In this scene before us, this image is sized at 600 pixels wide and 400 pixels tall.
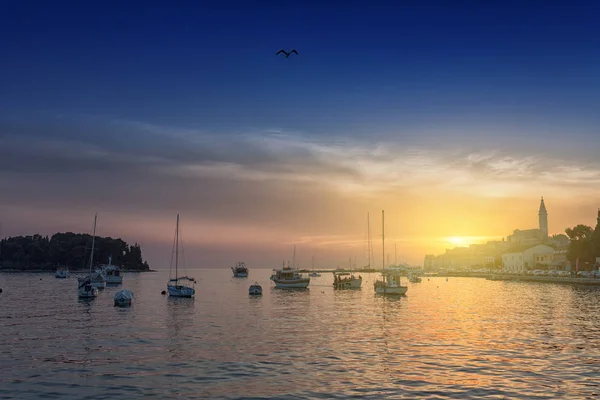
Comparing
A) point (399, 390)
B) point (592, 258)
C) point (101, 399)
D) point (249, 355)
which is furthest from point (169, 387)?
point (592, 258)

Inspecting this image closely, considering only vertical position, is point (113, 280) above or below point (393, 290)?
above

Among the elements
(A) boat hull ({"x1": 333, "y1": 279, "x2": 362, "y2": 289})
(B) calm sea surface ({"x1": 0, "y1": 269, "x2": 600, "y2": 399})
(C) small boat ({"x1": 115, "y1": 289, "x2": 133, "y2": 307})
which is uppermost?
(A) boat hull ({"x1": 333, "y1": 279, "x2": 362, "y2": 289})

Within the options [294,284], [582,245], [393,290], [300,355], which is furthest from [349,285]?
[300,355]

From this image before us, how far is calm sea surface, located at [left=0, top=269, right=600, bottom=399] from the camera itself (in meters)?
25.8

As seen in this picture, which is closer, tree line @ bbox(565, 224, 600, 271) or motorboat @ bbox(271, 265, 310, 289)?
motorboat @ bbox(271, 265, 310, 289)

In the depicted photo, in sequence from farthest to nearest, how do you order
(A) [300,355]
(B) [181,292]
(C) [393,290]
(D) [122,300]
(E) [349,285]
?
(E) [349,285] < (C) [393,290] < (B) [181,292] < (D) [122,300] < (A) [300,355]

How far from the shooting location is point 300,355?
1361 inches

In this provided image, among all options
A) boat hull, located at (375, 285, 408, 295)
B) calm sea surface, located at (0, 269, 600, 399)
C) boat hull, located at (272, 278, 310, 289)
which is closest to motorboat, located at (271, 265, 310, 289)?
boat hull, located at (272, 278, 310, 289)

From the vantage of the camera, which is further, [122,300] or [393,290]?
[393,290]

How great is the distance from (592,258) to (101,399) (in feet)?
488

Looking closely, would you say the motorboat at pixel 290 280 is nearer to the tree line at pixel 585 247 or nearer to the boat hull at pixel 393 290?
the boat hull at pixel 393 290

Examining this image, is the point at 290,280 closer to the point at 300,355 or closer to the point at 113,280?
the point at 113,280

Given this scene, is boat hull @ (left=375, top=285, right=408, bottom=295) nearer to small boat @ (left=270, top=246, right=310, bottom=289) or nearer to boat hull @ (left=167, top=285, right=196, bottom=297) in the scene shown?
small boat @ (left=270, top=246, right=310, bottom=289)

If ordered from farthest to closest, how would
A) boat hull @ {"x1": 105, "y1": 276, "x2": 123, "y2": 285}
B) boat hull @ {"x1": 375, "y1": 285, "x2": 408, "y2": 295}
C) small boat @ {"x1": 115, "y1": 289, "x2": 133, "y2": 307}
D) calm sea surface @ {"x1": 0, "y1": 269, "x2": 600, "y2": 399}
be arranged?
boat hull @ {"x1": 105, "y1": 276, "x2": 123, "y2": 285} < boat hull @ {"x1": 375, "y1": 285, "x2": 408, "y2": 295} < small boat @ {"x1": 115, "y1": 289, "x2": 133, "y2": 307} < calm sea surface @ {"x1": 0, "y1": 269, "x2": 600, "y2": 399}
